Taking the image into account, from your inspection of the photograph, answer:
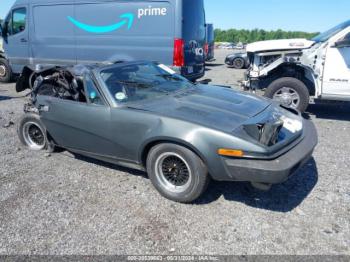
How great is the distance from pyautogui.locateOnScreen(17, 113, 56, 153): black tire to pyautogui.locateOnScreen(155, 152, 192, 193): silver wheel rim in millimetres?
2053

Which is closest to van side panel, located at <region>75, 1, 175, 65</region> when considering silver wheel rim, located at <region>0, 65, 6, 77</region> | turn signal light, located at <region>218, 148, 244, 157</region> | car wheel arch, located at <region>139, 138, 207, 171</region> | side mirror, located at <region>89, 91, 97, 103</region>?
side mirror, located at <region>89, 91, 97, 103</region>

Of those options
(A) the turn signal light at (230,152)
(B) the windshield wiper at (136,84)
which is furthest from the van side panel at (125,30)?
(A) the turn signal light at (230,152)

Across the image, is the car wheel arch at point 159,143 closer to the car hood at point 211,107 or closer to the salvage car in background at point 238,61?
the car hood at point 211,107

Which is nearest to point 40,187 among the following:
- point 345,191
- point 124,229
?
point 124,229

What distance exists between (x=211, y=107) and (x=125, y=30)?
4750mm

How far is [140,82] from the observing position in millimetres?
3953

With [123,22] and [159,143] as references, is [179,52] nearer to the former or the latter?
[123,22]

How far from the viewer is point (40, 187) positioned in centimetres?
370

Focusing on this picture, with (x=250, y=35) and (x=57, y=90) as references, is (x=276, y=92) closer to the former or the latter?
(x=57, y=90)

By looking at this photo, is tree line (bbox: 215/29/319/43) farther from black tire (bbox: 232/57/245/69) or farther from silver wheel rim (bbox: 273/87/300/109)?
silver wheel rim (bbox: 273/87/300/109)

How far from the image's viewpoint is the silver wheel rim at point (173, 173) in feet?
10.5

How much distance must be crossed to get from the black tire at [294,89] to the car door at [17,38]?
22.7 ft

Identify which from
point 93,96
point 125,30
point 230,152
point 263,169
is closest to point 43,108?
point 93,96

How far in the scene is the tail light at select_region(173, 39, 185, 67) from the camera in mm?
7004
